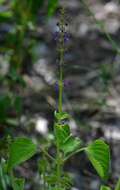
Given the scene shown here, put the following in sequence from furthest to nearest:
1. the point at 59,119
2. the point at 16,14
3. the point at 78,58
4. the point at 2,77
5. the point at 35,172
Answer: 1. the point at 78,58
2. the point at 16,14
3. the point at 2,77
4. the point at 35,172
5. the point at 59,119

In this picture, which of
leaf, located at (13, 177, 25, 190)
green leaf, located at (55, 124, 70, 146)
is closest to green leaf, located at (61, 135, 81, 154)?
green leaf, located at (55, 124, 70, 146)

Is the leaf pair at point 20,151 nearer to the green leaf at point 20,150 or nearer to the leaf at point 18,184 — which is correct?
the green leaf at point 20,150

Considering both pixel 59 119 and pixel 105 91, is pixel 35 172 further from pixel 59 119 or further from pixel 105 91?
pixel 59 119

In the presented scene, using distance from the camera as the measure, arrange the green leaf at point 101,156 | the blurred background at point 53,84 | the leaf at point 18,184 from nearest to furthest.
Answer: the green leaf at point 101,156 < the leaf at point 18,184 < the blurred background at point 53,84

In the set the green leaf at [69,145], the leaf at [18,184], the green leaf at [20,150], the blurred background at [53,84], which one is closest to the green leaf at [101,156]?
the green leaf at [69,145]

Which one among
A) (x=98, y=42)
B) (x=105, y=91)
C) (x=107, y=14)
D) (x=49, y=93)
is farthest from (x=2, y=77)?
(x=107, y=14)

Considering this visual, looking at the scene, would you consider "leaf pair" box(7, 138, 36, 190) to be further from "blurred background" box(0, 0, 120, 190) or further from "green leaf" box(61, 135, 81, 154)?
"blurred background" box(0, 0, 120, 190)

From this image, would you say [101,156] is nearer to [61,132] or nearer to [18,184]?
[61,132]
